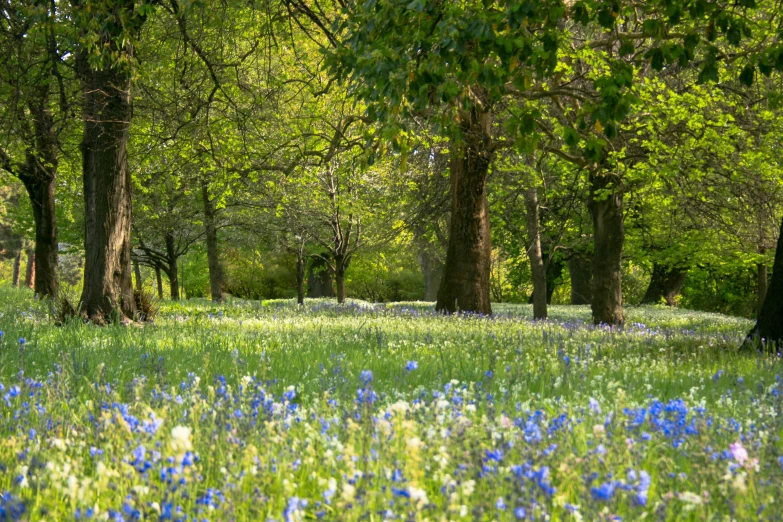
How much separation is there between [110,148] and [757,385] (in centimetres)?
891

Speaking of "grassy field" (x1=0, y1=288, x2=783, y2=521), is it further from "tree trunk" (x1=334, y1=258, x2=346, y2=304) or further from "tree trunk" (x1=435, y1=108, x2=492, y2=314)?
"tree trunk" (x1=334, y1=258, x2=346, y2=304)

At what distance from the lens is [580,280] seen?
34.7 m

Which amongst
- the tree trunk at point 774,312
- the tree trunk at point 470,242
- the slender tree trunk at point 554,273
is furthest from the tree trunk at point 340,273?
the slender tree trunk at point 554,273

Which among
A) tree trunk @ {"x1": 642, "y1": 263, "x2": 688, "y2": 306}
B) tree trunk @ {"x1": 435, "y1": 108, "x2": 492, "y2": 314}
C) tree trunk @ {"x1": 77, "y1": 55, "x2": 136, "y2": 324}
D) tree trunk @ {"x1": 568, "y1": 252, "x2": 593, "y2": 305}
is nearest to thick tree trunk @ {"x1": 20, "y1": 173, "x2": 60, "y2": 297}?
tree trunk @ {"x1": 77, "y1": 55, "x2": 136, "y2": 324}

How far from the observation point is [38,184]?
1820cm

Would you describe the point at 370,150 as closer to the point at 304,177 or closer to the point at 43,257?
the point at 304,177

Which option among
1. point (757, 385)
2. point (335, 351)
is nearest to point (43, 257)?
point (335, 351)

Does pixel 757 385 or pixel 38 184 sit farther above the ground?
pixel 38 184

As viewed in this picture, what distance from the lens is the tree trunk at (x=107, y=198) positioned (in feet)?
31.8

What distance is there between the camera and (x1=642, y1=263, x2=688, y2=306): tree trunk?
3634 centimetres

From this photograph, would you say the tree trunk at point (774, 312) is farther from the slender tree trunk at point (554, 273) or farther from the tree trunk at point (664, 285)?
the slender tree trunk at point (554, 273)

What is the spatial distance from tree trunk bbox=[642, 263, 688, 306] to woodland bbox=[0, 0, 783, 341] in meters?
5.00

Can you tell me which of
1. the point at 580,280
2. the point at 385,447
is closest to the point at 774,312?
the point at 385,447

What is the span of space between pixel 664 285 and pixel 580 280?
18.2ft
